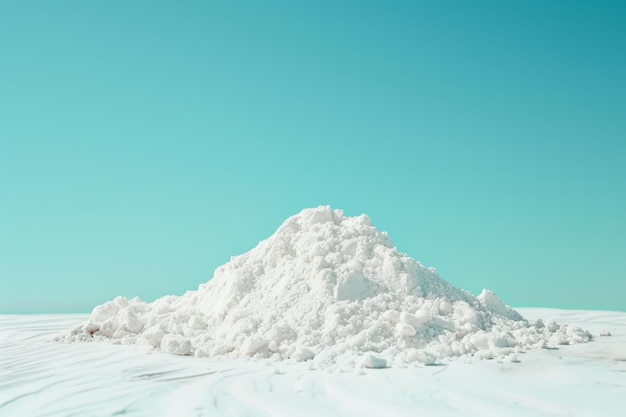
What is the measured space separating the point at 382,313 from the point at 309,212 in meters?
2.36

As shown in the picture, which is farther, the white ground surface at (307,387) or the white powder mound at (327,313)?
the white powder mound at (327,313)

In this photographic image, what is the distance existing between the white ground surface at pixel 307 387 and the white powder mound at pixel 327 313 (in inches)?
14.3

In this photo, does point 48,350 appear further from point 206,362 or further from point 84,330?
point 206,362

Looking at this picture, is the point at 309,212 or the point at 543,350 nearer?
the point at 543,350

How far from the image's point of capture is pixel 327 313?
5.78 m

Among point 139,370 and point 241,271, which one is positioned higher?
point 241,271

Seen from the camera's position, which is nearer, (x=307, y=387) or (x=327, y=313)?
(x=307, y=387)

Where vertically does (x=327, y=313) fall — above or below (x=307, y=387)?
above

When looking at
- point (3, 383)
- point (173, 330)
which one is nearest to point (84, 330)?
point (173, 330)

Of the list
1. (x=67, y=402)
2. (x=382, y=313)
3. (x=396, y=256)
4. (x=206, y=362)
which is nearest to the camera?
(x=67, y=402)

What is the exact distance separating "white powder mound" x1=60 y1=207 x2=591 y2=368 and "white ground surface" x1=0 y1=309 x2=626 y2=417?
362 millimetres

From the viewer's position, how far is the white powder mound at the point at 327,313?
536cm

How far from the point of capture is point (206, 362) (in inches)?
205

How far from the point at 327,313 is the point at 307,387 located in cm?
177
